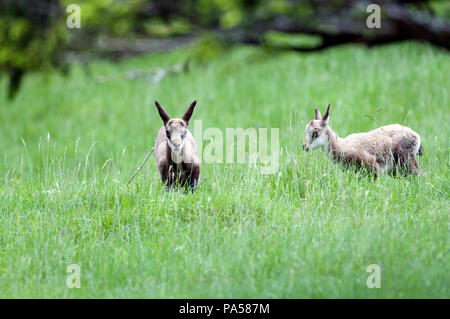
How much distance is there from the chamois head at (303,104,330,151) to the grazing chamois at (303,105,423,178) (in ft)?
0.06

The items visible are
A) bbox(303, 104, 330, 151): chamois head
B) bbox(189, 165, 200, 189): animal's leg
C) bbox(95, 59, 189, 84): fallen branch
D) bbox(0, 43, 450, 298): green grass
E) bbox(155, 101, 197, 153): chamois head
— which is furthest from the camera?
bbox(95, 59, 189, 84): fallen branch

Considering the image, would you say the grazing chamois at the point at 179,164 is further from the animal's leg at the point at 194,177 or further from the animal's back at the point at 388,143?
the animal's back at the point at 388,143

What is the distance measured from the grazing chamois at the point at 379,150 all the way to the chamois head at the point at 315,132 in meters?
0.02

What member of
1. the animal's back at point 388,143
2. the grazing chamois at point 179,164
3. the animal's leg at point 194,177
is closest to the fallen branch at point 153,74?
the grazing chamois at point 179,164

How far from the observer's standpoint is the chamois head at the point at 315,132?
24.9ft

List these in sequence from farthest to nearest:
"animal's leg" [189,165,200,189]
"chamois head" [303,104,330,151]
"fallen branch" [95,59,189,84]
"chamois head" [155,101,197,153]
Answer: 1. "fallen branch" [95,59,189,84]
2. "animal's leg" [189,165,200,189]
3. "chamois head" [303,104,330,151]
4. "chamois head" [155,101,197,153]

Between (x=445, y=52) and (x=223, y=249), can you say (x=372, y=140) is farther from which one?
(x=445, y=52)

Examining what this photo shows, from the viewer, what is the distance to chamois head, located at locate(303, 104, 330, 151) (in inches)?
299

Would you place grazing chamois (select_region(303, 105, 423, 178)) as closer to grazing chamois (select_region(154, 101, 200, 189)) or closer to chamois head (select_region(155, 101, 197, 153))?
grazing chamois (select_region(154, 101, 200, 189))

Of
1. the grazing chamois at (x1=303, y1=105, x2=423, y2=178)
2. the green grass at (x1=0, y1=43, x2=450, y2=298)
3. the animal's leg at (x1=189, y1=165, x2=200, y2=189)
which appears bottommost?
the green grass at (x1=0, y1=43, x2=450, y2=298)

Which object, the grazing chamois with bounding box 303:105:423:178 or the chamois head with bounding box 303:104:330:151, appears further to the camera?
the grazing chamois with bounding box 303:105:423:178

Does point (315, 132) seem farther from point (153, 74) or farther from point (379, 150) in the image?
point (153, 74)

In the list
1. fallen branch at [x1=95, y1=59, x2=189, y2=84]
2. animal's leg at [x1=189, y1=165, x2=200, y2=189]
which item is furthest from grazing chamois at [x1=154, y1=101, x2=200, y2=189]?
fallen branch at [x1=95, y1=59, x2=189, y2=84]

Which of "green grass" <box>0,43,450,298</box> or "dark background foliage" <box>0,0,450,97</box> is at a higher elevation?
"dark background foliage" <box>0,0,450,97</box>
